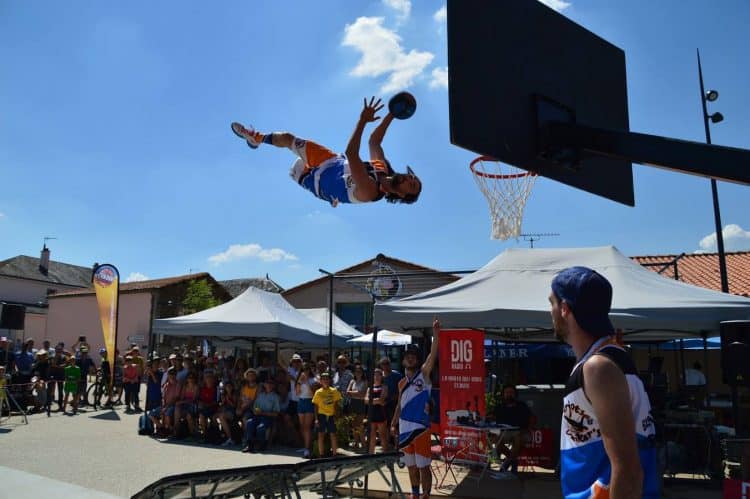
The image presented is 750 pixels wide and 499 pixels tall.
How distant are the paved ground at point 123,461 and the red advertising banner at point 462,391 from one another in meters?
0.53

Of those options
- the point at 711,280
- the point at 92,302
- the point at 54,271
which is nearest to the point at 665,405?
the point at 711,280

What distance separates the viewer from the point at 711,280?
21266 mm

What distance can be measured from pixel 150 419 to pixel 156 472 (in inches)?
170

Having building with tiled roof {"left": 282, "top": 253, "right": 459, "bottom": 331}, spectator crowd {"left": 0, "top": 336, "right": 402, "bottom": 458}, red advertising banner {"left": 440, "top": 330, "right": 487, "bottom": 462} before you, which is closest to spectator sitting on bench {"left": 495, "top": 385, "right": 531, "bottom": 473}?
red advertising banner {"left": 440, "top": 330, "right": 487, "bottom": 462}

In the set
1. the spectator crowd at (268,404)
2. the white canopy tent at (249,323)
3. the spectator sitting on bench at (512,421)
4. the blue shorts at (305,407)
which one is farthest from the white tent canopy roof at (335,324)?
the spectator sitting on bench at (512,421)

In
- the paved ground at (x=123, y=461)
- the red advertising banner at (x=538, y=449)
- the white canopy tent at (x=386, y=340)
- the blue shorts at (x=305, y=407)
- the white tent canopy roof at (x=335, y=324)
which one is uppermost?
the white tent canopy roof at (x=335, y=324)

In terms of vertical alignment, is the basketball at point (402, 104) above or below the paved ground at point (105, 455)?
above

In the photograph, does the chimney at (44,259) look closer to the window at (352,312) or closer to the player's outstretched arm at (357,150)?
the window at (352,312)

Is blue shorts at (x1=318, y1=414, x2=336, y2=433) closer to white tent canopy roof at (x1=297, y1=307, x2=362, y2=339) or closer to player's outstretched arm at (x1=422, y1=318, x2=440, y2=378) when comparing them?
player's outstretched arm at (x1=422, y1=318, x2=440, y2=378)

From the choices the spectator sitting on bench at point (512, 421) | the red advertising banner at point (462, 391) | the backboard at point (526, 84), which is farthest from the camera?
the spectator sitting on bench at point (512, 421)

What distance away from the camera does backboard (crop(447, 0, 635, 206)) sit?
123 inches

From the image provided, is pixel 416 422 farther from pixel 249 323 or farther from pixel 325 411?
pixel 249 323

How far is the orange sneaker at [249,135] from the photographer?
17.8ft

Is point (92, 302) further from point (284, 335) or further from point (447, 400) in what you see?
point (447, 400)
